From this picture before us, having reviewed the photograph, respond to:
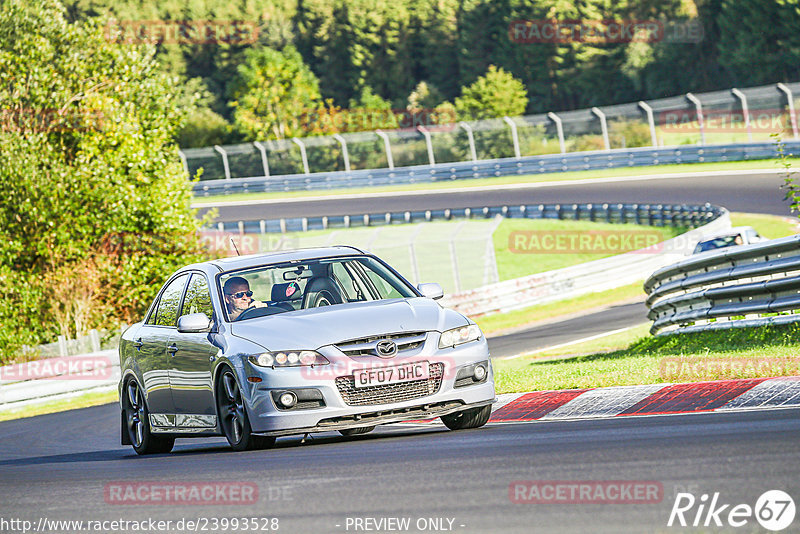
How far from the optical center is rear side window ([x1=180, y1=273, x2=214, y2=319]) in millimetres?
9883

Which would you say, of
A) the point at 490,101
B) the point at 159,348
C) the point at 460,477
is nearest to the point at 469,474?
the point at 460,477

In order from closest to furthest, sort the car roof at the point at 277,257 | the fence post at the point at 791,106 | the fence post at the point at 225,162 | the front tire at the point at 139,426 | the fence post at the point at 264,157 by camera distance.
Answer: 1. the car roof at the point at 277,257
2. the front tire at the point at 139,426
3. the fence post at the point at 791,106
4. the fence post at the point at 225,162
5. the fence post at the point at 264,157

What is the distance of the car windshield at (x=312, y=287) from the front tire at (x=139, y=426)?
1625 mm

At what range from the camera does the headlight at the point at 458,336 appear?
8867 millimetres

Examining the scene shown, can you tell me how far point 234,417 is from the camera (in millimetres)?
9062

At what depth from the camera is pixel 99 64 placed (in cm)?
3219

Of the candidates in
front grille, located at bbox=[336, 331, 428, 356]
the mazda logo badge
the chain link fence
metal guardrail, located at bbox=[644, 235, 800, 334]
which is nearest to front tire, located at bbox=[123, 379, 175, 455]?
front grille, located at bbox=[336, 331, 428, 356]

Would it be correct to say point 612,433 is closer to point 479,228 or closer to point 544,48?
point 479,228

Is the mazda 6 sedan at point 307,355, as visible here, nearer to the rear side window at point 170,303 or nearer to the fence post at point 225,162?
the rear side window at point 170,303

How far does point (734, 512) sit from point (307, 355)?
4275 mm

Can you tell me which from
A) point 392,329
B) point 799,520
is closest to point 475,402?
point 392,329

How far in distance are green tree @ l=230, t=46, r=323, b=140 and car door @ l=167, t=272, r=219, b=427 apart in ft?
254

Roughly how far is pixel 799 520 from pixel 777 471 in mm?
916

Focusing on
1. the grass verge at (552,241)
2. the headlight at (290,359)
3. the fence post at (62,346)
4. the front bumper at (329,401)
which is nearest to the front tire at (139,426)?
the front bumper at (329,401)
